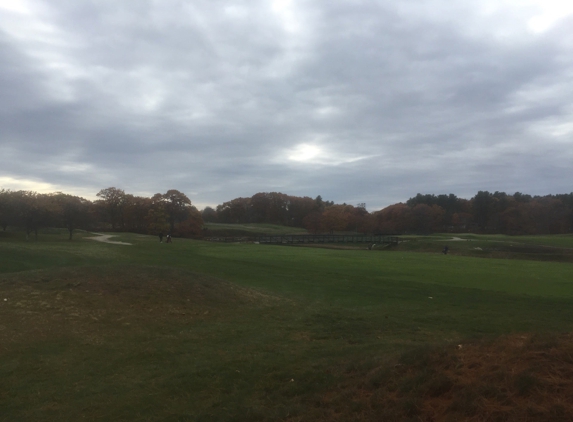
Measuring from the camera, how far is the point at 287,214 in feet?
576

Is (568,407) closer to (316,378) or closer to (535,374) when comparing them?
(535,374)

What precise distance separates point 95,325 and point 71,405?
5360 millimetres

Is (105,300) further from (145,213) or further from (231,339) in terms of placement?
(145,213)

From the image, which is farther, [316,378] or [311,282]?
[311,282]

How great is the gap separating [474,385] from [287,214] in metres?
169

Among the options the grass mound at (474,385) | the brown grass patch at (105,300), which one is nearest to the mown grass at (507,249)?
the brown grass patch at (105,300)

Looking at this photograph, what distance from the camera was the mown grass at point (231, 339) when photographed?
7699mm

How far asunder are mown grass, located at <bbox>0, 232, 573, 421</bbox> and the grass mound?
1.8 inches

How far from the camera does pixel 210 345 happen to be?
40.8ft

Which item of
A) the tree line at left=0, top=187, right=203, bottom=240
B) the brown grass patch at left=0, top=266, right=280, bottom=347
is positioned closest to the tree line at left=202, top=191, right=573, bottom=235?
the tree line at left=0, top=187, right=203, bottom=240

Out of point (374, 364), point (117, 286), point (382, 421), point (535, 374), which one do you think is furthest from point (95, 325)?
point (535, 374)

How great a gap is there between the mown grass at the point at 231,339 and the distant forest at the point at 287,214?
129 feet

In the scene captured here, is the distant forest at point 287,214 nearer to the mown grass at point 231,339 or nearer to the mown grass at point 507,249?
the mown grass at point 231,339

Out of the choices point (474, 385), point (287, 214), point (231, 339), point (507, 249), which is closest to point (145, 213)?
point (507, 249)
